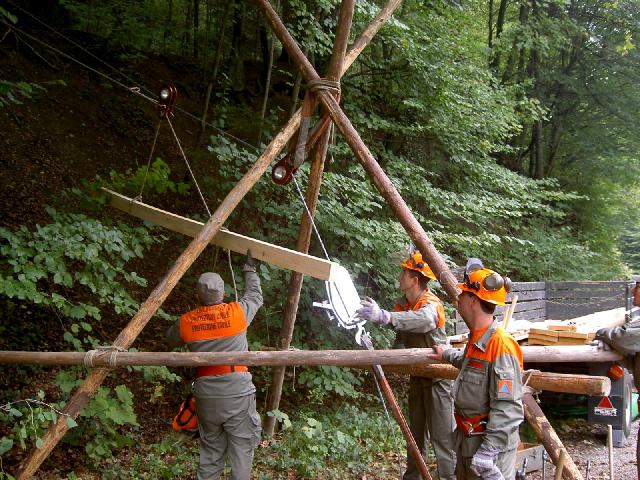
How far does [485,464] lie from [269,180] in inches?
194

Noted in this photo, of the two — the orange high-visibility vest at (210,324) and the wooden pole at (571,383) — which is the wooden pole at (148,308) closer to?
the orange high-visibility vest at (210,324)

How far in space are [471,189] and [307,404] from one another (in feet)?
15.4

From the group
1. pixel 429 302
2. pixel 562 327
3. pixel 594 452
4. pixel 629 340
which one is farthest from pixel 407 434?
pixel 594 452

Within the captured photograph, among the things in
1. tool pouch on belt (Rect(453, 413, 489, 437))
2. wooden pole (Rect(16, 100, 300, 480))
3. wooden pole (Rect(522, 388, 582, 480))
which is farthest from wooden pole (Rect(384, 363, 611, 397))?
wooden pole (Rect(16, 100, 300, 480))

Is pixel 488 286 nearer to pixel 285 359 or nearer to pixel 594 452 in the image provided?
pixel 285 359

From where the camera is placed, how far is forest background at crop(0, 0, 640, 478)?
19.2 feet

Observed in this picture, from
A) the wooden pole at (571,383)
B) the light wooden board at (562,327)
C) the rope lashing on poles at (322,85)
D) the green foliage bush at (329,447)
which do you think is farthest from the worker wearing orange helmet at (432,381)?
the rope lashing on poles at (322,85)

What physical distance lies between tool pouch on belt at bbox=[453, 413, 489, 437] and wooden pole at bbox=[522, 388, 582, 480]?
0.85 metres

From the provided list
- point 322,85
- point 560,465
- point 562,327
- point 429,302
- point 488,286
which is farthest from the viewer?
point 562,327

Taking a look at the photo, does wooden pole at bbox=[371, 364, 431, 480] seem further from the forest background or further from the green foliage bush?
the forest background

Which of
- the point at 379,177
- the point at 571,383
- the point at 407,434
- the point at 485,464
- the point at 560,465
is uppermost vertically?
the point at 379,177

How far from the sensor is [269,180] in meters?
7.50

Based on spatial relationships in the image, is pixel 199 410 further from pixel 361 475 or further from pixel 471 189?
pixel 471 189

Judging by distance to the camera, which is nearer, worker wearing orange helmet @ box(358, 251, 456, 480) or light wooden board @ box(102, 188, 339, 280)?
light wooden board @ box(102, 188, 339, 280)
